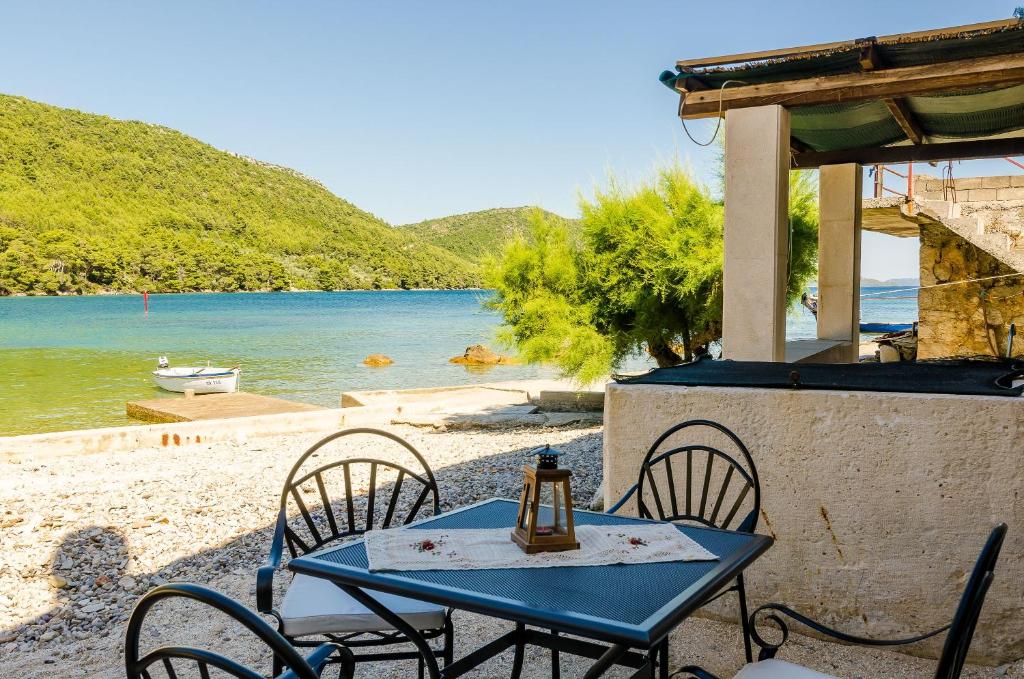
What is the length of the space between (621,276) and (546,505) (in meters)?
6.87

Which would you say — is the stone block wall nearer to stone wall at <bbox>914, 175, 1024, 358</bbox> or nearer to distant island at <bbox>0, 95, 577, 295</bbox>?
stone wall at <bbox>914, 175, 1024, 358</bbox>

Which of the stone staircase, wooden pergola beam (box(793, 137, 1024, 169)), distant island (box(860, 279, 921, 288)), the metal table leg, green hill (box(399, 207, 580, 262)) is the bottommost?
the metal table leg

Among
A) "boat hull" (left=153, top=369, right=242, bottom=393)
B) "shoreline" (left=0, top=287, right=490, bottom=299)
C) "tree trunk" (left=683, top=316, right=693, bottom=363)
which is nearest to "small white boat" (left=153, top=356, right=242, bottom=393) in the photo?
"boat hull" (left=153, top=369, right=242, bottom=393)

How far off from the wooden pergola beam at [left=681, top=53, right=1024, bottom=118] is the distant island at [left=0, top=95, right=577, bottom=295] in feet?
158

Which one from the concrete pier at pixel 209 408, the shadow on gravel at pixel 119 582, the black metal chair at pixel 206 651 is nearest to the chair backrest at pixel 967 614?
the black metal chair at pixel 206 651

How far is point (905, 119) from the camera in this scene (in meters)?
5.26

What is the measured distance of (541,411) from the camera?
375 inches

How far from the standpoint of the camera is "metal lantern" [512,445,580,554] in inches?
64.1

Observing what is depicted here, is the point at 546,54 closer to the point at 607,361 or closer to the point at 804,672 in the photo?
the point at 607,361

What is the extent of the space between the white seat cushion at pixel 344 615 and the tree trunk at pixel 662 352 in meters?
6.87

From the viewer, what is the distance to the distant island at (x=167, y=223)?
55188mm

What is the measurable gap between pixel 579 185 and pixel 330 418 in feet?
12.8

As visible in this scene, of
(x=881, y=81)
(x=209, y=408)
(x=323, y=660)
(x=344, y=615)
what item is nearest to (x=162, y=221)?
(x=209, y=408)

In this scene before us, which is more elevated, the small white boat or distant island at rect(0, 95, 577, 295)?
distant island at rect(0, 95, 577, 295)
